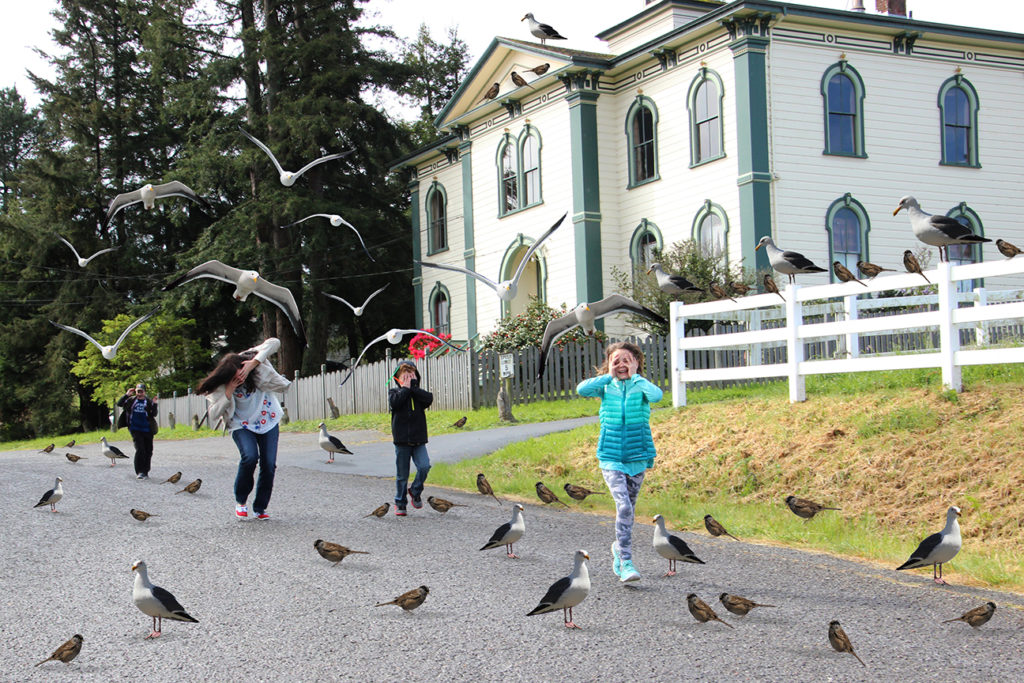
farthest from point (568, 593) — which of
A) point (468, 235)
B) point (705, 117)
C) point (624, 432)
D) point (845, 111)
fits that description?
point (468, 235)

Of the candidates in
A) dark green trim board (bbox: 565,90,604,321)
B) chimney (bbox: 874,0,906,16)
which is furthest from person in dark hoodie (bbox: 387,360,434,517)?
chimney (bbox: 874,0,906,16)

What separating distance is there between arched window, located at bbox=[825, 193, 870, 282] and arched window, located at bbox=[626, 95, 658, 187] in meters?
5.21

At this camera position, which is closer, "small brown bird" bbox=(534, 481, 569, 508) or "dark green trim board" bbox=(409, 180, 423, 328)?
"small brown bird" bbox=(534, 481, 569, 508)

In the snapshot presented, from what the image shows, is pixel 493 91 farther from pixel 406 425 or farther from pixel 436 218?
pixel 406 425

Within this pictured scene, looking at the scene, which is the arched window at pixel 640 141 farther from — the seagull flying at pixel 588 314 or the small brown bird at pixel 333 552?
the small brown bird at pixel 333 552

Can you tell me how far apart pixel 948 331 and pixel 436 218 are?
27.0 m

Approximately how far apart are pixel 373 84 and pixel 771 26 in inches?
815

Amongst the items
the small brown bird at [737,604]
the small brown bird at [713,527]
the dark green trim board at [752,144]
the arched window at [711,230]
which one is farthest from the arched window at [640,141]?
the small brown bird at [737,604]

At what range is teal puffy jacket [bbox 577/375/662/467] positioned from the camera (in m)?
7.89

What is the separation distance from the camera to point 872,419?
12031 mm

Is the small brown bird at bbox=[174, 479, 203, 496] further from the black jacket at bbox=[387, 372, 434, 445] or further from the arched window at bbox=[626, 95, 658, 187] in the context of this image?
the arched window at bbox=[626, 95, 658, 187]

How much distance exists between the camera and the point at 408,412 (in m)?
11.4

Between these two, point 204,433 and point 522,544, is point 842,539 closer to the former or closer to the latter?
point 522,544

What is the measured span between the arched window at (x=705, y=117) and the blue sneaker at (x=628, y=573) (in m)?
19.3
